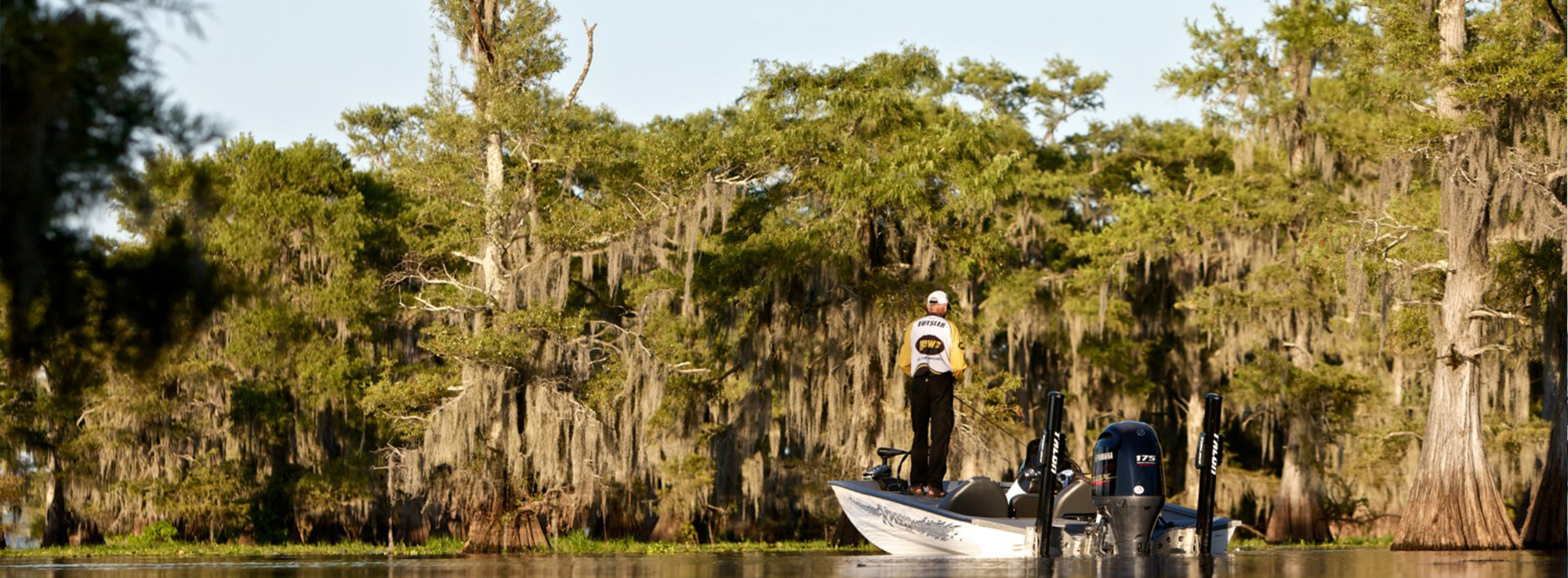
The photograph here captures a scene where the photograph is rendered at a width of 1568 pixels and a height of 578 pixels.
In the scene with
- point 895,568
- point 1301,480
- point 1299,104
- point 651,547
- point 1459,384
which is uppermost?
point 1299,104

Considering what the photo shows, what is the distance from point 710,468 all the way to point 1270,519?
1268 centimetres

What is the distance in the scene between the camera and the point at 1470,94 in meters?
22.9

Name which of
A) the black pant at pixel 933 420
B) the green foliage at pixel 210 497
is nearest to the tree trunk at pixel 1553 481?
the black pant at pixel 933 420

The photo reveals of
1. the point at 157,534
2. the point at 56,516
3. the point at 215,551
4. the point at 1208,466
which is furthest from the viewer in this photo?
the point at 56,516

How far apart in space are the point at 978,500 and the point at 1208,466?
6.84 feet

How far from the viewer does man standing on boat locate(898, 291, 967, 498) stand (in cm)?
1529

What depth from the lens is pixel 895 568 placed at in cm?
1239

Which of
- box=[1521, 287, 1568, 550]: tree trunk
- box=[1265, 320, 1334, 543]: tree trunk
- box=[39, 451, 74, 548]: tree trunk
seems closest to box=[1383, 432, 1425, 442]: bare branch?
box=[1265, 320, 1334, 543]: tree trunk

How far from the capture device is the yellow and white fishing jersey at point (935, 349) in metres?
15.3

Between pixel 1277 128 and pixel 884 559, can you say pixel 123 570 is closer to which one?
pixel 884 559

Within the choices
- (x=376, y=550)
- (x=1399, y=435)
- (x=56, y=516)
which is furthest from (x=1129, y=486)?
(x=56, y=516)

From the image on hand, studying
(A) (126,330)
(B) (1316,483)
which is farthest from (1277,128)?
(A) (126,330)

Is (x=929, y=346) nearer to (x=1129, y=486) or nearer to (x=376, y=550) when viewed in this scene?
(x=1129, y=486)

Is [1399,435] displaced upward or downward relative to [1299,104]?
downward
